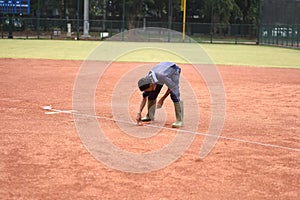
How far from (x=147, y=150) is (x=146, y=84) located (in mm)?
1877

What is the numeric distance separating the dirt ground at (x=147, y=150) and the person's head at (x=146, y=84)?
712 millimetres

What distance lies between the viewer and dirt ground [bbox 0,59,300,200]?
5.58m

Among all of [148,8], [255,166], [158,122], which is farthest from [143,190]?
[148,8]

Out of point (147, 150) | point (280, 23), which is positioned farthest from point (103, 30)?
point (147, 150)

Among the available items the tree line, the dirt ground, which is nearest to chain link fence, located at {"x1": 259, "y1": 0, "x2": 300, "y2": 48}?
the tree line

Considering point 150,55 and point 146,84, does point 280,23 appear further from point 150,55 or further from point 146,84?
point 146,84

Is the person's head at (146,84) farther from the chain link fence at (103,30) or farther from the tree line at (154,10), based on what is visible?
the tree line at (154,10)

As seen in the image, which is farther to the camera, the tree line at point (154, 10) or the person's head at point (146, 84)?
the tree line at point (154, 10)

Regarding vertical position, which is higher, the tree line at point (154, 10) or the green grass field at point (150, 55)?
the tree line at point (154, 10)

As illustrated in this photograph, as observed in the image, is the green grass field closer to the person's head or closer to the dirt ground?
the dirt ground

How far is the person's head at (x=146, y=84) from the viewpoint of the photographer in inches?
352

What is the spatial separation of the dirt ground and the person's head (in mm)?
712

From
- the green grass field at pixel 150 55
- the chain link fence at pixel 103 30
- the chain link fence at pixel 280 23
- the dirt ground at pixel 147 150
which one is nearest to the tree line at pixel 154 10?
the chain link fence at pixel 103 30

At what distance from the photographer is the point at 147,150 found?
24.4ft
